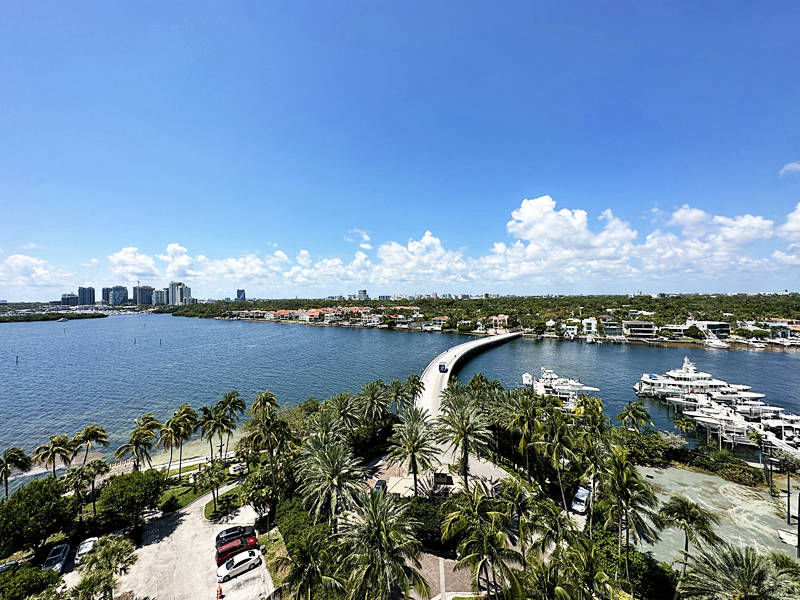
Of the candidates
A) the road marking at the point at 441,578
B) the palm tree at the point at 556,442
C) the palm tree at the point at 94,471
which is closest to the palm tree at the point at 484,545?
the road marking at the point at 441,578

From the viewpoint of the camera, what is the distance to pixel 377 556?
15273mm

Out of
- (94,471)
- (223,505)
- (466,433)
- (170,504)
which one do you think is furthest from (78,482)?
(466,433)

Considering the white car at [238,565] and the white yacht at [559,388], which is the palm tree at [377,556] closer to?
the white car at [238,565]

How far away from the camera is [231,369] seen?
8831 cm

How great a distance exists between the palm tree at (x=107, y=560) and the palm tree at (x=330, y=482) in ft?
33.8

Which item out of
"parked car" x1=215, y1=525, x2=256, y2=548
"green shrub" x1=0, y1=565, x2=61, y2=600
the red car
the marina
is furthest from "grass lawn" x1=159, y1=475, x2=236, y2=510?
the marina

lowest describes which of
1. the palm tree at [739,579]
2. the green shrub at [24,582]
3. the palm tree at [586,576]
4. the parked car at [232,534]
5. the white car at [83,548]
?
the white car at [83,548]

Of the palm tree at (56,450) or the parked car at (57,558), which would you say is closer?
the parked car at (57,558)

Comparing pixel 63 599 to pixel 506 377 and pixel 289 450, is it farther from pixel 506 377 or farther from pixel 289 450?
pixel 506 377

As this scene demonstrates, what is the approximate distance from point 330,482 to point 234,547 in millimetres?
8205

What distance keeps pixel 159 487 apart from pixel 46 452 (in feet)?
40.3

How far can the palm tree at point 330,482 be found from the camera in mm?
22211

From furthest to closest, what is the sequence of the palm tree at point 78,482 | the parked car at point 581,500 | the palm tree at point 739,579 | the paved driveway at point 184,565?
the parked car at point 581,500, the palm tree at point 78,482, the paved driveway at point 184,565, the palm tree at point 739,579

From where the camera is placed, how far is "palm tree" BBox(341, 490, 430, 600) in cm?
1485
